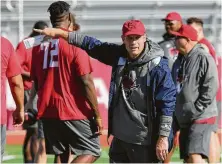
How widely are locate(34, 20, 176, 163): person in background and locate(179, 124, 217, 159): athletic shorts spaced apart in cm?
206

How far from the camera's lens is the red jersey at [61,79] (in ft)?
28.6

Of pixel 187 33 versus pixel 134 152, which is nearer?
pixel 134 152

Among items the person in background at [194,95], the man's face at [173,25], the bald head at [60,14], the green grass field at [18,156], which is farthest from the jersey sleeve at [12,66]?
the green grass field at [18,156]

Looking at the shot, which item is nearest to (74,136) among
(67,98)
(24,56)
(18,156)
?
(67,98)

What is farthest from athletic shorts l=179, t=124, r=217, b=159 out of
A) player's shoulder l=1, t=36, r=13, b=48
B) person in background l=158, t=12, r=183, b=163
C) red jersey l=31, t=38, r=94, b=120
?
player's shoulder l=1, t=36, r=13, b=48

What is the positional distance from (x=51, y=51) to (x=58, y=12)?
46cm

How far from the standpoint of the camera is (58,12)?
28.2 ft

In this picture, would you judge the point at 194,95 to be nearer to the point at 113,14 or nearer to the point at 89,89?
the point at 89,89

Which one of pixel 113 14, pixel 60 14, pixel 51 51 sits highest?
pixel 113 14

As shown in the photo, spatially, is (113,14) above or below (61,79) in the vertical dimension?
above

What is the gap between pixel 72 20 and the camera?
8.81m

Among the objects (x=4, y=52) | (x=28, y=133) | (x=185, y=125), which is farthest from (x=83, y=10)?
(x=4, y=52)

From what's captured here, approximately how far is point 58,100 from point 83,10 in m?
11.4

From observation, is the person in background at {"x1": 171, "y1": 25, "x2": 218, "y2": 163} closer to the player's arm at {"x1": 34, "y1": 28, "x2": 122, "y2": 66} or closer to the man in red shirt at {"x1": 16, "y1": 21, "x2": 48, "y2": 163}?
the player's arm at {"x1": 34, "y1": 28, "x2": 122, "y2": 66}
